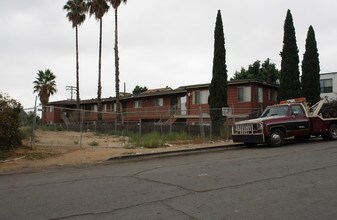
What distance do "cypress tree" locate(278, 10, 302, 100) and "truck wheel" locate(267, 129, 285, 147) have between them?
483 inches

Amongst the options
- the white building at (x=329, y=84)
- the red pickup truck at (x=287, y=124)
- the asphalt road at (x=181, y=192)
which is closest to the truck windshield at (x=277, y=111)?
the red pickup truck at (x=287, y=124)

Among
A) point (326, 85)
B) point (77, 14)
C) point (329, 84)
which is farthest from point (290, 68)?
point (77, 14)

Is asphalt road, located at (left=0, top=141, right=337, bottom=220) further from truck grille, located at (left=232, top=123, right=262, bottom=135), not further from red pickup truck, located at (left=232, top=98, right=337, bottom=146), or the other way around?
truck grille, located at (left=232, top=123, right=262, bottom=135)

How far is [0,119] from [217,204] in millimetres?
10758

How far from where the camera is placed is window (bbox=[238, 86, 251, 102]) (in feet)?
105

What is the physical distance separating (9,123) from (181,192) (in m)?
9.64

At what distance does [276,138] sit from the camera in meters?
17.0

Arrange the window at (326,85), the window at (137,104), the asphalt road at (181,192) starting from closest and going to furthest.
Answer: the asphalt road at (181,192)
the window at (326,85)
the window at (137,104)

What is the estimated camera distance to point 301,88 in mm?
30438

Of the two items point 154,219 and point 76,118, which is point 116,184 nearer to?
point 154,219

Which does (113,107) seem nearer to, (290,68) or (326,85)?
(326,85)

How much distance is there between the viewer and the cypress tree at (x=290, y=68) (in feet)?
93.5

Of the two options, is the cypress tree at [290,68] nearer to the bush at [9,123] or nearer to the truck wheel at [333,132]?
the truck wheel at [333,132]

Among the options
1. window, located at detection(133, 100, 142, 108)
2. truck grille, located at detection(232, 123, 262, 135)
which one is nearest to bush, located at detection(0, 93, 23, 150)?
truck grille, located at detection(232, 123, 262, 135)
